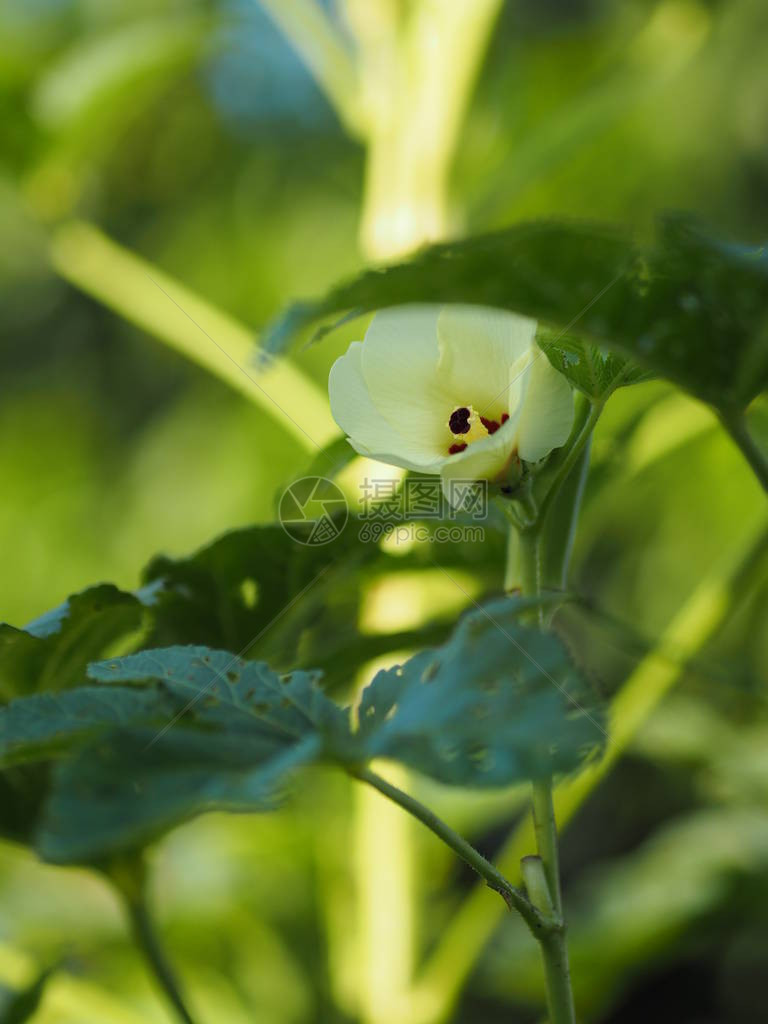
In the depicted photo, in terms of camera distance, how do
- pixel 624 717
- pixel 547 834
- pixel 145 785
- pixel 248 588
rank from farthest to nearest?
pixel 624 717
pixel 248 588
pixel 547 834
pixel 145 785

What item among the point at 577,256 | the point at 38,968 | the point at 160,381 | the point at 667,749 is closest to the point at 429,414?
the point at 577,256

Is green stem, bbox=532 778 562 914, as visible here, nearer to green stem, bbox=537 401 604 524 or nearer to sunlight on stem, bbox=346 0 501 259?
green stem, bbox=537 401 604 524

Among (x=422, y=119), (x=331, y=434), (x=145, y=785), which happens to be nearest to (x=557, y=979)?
(x=145, y=785)

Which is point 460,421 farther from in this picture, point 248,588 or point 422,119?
point 422,119

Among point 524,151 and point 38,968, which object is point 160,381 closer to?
point 524,151

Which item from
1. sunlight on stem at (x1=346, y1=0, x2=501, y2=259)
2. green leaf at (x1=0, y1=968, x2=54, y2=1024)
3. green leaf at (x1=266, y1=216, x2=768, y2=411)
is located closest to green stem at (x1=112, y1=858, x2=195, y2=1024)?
green leaf at (x1=0, y1=968, x2=54, y2=1024)

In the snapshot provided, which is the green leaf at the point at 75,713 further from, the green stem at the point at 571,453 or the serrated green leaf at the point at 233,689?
the green stem at the point at 571,453
